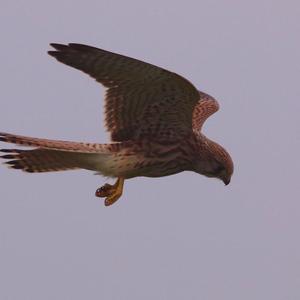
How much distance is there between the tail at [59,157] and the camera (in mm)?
10797

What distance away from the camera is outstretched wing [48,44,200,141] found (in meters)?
9.96

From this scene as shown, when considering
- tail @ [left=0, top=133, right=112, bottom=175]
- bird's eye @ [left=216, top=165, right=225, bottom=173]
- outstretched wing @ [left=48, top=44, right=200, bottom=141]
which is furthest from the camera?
bird's eye @ [left=216, top=165, right=225, bottom=173]

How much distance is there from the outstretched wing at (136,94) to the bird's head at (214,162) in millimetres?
424

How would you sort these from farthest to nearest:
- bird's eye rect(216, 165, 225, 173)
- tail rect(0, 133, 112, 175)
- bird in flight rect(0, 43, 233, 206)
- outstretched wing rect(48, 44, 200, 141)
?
bird's eye rect(216, 165, 225, 173)
tail rect(0, 133, 112, 175)
bird in flight rect(0, 43, 233, 206)
outstretched wing rect(48, 44, 200, 141)

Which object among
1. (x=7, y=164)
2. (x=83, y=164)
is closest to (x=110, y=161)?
(x=83, y=164)

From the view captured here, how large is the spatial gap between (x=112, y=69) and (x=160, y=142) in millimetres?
1406

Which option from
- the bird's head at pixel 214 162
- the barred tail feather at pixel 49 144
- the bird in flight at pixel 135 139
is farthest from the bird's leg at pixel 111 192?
the bird's head at pixel 214 162

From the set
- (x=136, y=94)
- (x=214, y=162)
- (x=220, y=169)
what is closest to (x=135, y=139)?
(x=136, y=94)

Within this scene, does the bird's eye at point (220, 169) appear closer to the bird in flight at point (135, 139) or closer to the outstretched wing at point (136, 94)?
the bird in flight at point (135, 139)

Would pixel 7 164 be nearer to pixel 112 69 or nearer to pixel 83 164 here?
pixel 83 164

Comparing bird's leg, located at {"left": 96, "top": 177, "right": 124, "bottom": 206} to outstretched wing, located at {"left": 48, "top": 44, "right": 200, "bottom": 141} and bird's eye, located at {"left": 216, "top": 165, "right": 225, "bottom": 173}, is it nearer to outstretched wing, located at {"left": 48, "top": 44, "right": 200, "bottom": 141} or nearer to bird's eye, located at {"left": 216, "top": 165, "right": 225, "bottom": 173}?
outstretched wing, located at {"left": 48, "top": 44, "right": 200, "bottom": 141}

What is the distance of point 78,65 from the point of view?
9.98 meters

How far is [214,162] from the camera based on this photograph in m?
11.9

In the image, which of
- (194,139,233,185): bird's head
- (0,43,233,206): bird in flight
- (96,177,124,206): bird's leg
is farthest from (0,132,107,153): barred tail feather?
(194,139,233,185): bird's head
